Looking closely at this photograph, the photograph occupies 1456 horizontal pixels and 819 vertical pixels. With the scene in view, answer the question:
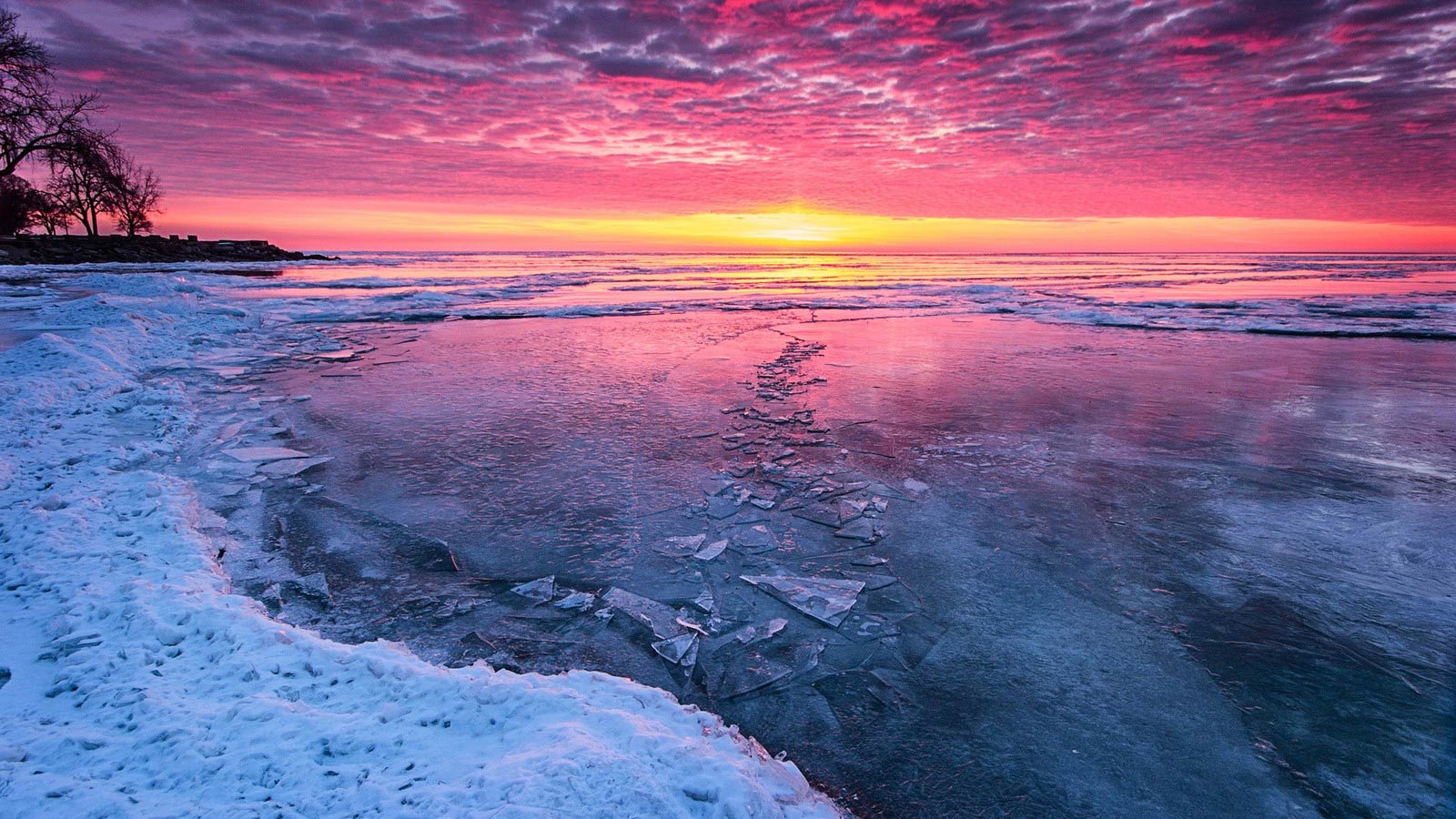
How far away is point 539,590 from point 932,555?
2.11 meters

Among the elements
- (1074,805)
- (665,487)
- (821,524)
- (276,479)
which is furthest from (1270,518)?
(276,479)

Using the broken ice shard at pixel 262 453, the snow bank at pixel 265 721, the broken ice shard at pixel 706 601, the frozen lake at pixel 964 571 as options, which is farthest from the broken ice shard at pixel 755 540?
the broken ice shard at pixel 262 453

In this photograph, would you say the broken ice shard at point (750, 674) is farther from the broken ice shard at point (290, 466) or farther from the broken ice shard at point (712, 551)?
the broken ice shard at point (290, 466)

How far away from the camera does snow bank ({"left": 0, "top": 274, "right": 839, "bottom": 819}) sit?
1642 mm

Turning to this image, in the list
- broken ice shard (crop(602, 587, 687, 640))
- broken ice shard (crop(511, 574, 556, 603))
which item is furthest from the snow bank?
broken ice shard (crop(511, 574, 556, 603))

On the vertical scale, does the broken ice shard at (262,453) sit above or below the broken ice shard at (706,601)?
above

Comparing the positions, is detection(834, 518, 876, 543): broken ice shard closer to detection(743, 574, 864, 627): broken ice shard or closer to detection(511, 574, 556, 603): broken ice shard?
detection(743, 574, 864, 627): broken ice shard

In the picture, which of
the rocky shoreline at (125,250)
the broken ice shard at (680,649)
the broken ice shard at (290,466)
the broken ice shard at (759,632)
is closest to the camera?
the broken ice shard at (680,649)

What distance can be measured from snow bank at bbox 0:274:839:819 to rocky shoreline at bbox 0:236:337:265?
35463 millimetres

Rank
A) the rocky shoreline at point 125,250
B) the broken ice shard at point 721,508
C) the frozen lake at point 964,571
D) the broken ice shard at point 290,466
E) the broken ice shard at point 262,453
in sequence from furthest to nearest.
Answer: the rocky shoreline at point 125,250, the broken ice shard at point 262,453, the broken ice shard at point 290,466, the broken ice shard at point 721,508, the frozen lake at point 964,571

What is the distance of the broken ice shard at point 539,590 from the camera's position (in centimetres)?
308

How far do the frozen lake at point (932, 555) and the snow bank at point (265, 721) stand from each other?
1.12ft

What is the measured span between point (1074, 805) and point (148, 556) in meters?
3.93

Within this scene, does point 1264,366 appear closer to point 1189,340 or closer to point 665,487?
point 1189,340
